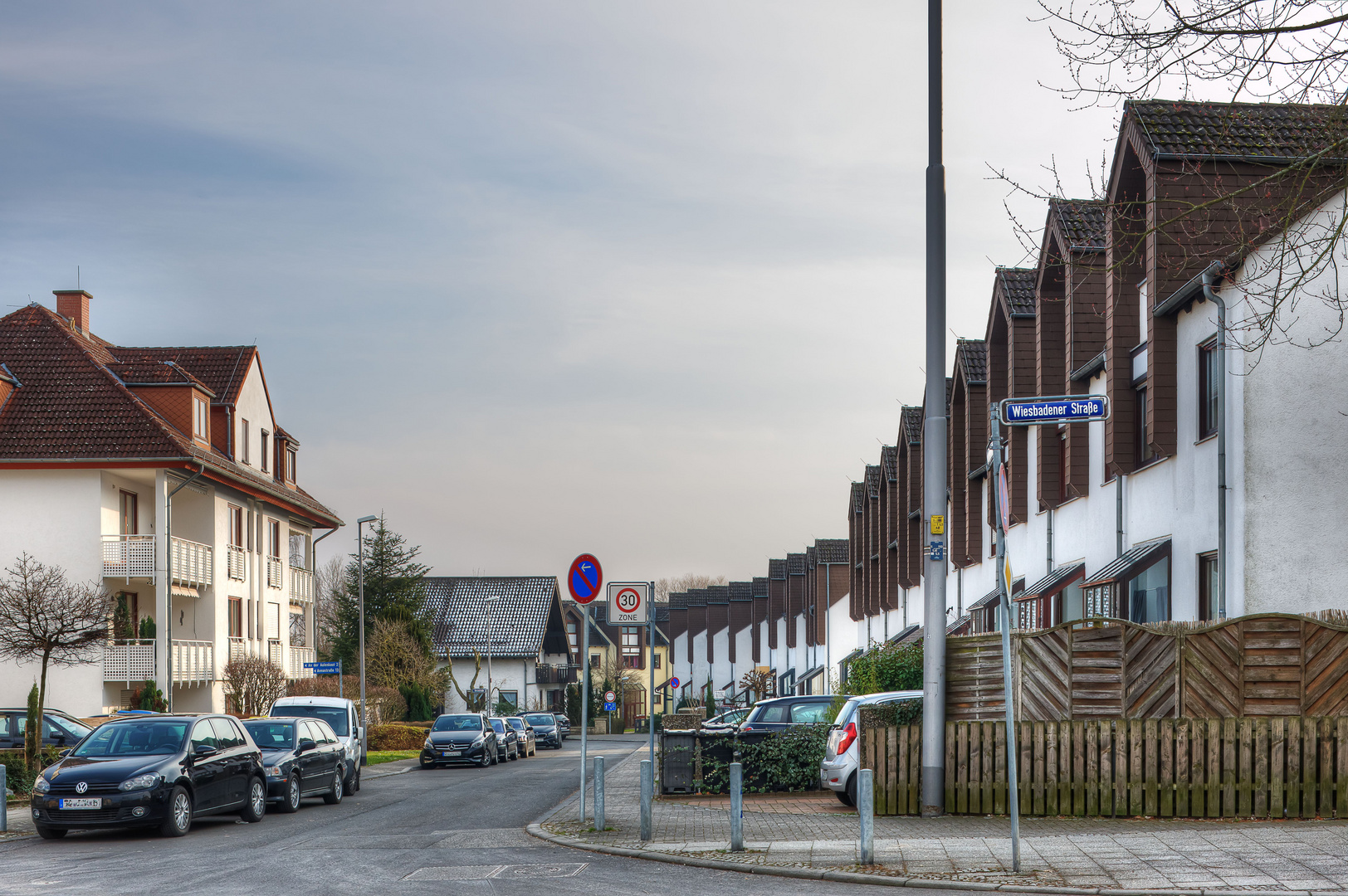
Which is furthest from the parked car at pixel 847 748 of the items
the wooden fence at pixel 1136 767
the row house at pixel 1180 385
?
the row house at pixel 1180 385

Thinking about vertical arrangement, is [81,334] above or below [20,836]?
above

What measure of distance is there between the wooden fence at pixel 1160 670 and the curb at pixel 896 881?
4808 millimetres

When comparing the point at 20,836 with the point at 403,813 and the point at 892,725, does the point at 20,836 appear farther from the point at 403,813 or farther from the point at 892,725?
the point at 892,725

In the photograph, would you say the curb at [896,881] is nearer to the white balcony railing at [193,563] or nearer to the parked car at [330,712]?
the parked car at [330,712]

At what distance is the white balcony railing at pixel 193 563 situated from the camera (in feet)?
119

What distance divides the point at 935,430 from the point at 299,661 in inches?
1594

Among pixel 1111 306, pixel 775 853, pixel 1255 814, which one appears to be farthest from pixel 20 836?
pixel 1111 306

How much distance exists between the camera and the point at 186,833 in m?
16.9

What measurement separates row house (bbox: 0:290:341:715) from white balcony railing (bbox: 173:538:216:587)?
65 mm

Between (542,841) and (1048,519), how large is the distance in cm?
1542

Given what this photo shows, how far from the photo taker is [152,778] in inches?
637

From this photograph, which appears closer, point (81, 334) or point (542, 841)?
point (542, 841)

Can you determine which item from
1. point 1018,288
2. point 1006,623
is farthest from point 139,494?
point 1006,623

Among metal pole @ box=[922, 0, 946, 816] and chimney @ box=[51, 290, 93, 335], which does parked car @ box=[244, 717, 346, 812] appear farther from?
chimney @ box=[51, 290, 93, 335]
